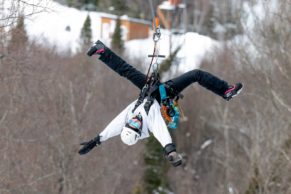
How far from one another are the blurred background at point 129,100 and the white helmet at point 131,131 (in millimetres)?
2092

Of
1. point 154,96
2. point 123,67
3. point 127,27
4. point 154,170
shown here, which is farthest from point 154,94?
point 127,27

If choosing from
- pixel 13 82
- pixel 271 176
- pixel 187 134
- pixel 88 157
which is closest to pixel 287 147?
pixel 271 176

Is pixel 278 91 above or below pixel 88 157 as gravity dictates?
above

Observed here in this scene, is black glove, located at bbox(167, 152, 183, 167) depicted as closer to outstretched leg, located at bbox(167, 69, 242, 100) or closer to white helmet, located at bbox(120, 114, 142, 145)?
white helmet, located at bbox(120, 114, 142, 145)

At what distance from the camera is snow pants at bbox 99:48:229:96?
6.69 m

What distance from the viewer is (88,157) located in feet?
71.0

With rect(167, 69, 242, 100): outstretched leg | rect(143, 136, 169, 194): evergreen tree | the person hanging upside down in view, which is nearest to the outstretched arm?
the person hanging upside down

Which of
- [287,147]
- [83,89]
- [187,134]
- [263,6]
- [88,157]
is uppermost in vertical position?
[263,6]

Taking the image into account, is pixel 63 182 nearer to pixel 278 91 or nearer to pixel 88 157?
pixel 88 157

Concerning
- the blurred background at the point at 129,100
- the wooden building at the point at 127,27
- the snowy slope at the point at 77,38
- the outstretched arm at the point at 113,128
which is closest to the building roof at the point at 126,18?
the wooden building at the point at 127,27

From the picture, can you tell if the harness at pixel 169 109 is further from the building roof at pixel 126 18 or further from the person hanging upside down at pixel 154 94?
the building roof at pixel 126 18

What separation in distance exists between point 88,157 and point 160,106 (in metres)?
15.1

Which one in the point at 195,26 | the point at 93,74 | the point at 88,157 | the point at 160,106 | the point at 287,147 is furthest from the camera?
the point at 195,26

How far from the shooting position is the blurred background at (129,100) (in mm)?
13914
